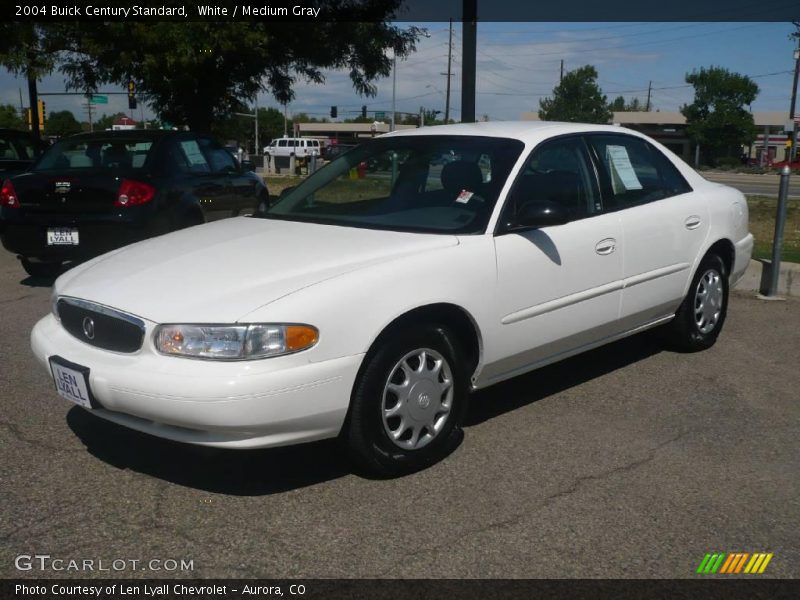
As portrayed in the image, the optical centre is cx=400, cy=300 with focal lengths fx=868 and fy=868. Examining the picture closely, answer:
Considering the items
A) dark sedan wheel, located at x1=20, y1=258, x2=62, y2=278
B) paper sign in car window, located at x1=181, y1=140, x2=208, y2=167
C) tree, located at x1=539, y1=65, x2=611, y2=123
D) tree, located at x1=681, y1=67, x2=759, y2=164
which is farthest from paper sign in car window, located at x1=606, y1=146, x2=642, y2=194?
tree, located at x1=539, y1=65, x2=611, y2=123

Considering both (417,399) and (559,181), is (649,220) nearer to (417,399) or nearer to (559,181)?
(559,181)

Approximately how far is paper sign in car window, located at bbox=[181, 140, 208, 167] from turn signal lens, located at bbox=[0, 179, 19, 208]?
1.60m

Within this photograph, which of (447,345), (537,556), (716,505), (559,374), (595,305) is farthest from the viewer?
(559,374)

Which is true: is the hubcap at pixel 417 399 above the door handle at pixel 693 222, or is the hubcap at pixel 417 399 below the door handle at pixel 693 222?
below

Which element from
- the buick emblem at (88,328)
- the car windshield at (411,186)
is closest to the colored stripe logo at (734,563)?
the car windshield at (411,186)

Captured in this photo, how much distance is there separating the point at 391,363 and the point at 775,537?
161 cm

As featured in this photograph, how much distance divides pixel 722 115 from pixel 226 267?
7037 centimetres

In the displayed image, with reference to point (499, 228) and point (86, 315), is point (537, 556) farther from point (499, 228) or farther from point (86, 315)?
point (86, 315)

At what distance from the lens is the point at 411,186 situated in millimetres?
4625

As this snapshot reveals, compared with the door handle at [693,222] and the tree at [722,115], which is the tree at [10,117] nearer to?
the tree at [722,115]

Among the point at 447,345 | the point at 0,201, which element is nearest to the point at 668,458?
the point at 447,345

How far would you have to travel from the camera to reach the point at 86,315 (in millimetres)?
3699

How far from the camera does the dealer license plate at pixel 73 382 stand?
3523mm

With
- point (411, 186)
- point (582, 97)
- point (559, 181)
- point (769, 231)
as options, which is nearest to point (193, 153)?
point (411, 186)
